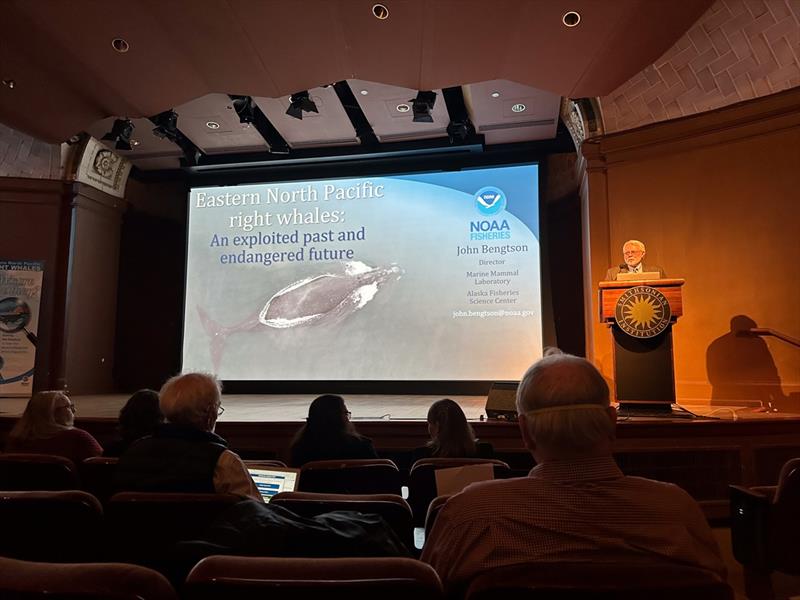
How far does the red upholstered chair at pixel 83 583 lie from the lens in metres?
0.78

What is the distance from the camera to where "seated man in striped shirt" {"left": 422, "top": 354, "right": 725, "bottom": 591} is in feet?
3.01

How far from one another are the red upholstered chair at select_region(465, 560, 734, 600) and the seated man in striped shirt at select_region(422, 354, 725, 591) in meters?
0.13

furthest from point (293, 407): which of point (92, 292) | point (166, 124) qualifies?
point (92, 292)

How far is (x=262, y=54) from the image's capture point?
455cm

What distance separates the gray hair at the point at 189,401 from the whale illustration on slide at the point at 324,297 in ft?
15.7

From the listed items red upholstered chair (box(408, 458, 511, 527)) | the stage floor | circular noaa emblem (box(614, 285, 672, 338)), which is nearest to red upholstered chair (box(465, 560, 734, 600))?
red upholstered chair (box(408, 458, 511, 527))

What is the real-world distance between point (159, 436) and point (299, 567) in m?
0.97

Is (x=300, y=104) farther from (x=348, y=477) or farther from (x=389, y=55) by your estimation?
(x=348, y=477)

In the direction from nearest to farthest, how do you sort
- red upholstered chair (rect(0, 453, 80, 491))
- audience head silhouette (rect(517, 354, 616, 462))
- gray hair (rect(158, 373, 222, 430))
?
1. audience head silhouette (rect(517, 354, 616, 462))
2. gray hair (rect(158, 373, 222, 430))
3. red upholstered chair (rect(0, 453, 80, 491))

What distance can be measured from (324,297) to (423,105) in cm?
252

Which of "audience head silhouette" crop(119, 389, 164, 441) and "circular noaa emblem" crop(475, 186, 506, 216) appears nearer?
"audience head silhouette" crop(119, 389, 164, 441)

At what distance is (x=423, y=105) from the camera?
5578 millimetres

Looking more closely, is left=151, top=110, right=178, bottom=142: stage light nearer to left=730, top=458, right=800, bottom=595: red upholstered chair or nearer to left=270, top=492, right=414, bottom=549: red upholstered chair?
left=270, top=492, right=414, bottom=549: red upholstered chair

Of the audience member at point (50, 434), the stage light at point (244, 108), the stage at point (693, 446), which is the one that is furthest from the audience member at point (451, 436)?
the stage light at point (244, 108)
